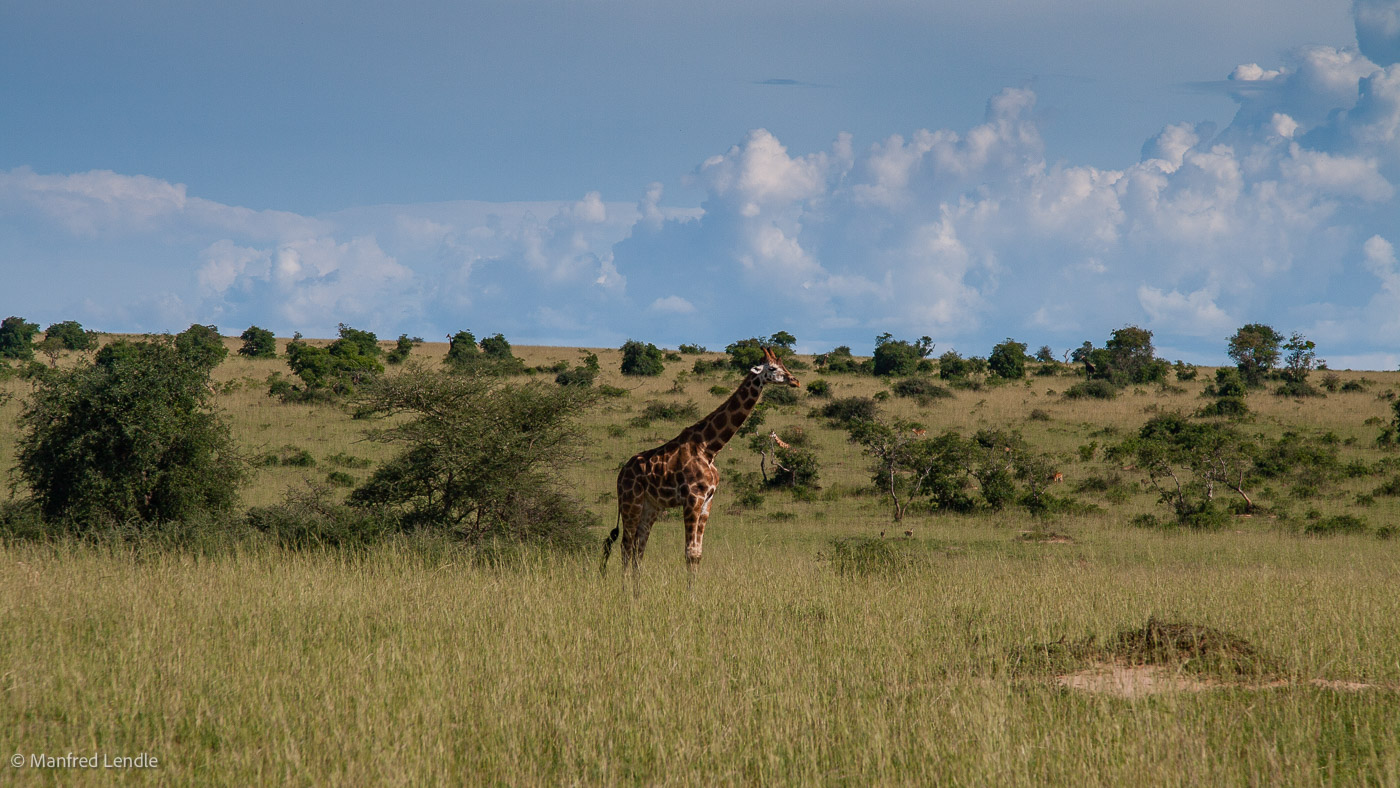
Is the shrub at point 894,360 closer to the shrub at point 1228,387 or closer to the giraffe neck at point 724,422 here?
the shrub at point 1228,387

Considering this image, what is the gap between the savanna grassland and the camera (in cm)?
567

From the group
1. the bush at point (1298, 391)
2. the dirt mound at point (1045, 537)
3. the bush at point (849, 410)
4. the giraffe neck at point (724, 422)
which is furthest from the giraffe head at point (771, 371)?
the bush at point (1298, 391)

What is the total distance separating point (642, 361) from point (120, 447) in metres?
42.3

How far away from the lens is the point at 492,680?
7133 mm

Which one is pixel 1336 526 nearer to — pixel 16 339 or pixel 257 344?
pixel 257 344

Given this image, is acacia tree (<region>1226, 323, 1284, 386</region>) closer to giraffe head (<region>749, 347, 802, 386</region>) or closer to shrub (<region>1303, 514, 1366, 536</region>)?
shrub (<region>1303, 514, 1366, 536</region>)

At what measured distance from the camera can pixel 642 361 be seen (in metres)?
58.8

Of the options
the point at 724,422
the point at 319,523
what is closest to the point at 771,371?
the point at 724,422

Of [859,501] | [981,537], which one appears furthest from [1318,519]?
[859,501]

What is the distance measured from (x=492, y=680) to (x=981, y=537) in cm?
1728

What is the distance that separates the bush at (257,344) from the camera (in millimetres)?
67106

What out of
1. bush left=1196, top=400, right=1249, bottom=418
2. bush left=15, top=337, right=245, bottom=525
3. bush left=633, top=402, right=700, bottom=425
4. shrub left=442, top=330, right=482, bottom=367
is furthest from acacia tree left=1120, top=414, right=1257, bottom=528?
shrub left=442, top=330, right=482, bottom=367

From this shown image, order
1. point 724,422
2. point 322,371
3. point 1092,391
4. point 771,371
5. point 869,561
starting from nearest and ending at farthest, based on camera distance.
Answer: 1. point 771,371
2. point 724,422
3. point 869,561
4. point 1092,391
5. point 322,371

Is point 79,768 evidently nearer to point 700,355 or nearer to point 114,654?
point 114,654
